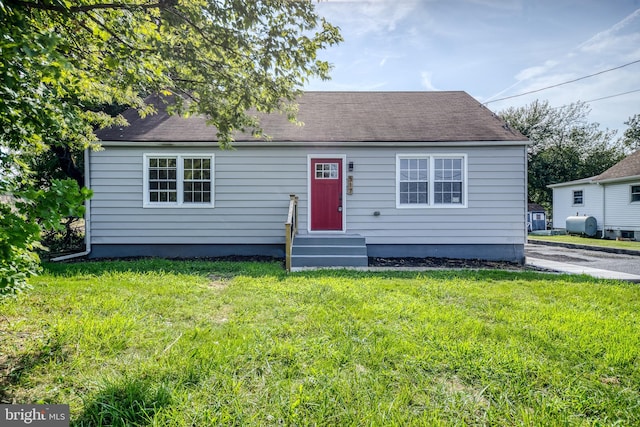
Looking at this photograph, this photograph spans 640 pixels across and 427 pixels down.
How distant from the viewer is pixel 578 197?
17328 millimetres

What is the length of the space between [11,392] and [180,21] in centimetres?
361

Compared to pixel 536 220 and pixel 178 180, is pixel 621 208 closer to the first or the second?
pixel 536 220

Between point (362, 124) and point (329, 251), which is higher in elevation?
point (362, 124)

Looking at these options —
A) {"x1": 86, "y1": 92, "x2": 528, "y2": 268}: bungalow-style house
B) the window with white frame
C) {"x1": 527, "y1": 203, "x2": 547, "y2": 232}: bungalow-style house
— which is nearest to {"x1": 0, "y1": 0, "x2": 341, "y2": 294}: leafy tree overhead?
{"x1": 86, "y1": 92, "x2": 528, "y2": 268}: bungalow-style house

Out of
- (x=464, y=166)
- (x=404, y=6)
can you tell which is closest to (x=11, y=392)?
(x=404, y=6)

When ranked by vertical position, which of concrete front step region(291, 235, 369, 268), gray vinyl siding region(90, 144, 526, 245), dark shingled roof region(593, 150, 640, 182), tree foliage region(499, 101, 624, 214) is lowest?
concrete front step region(291, 235, 369, 268)

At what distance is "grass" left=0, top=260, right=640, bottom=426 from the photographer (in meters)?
1.80

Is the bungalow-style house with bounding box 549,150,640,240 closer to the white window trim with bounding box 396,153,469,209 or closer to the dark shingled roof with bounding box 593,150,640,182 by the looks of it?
the dark shingled roof with bounding box 593,150,640,182

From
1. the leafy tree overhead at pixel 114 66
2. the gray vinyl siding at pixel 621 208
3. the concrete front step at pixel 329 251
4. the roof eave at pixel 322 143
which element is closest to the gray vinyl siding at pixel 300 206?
the roof eave at pixel 322 143

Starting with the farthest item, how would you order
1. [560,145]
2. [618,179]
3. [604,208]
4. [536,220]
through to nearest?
[560,145]
[536,220]
[604,208]
[618,179]

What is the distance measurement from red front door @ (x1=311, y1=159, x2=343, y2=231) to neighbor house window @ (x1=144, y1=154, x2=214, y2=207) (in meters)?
2.66

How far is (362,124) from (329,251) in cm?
377

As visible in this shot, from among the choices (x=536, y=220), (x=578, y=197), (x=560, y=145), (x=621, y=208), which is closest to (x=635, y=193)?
(x=621, y=208)

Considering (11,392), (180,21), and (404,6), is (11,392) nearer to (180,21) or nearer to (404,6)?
(180,21)
